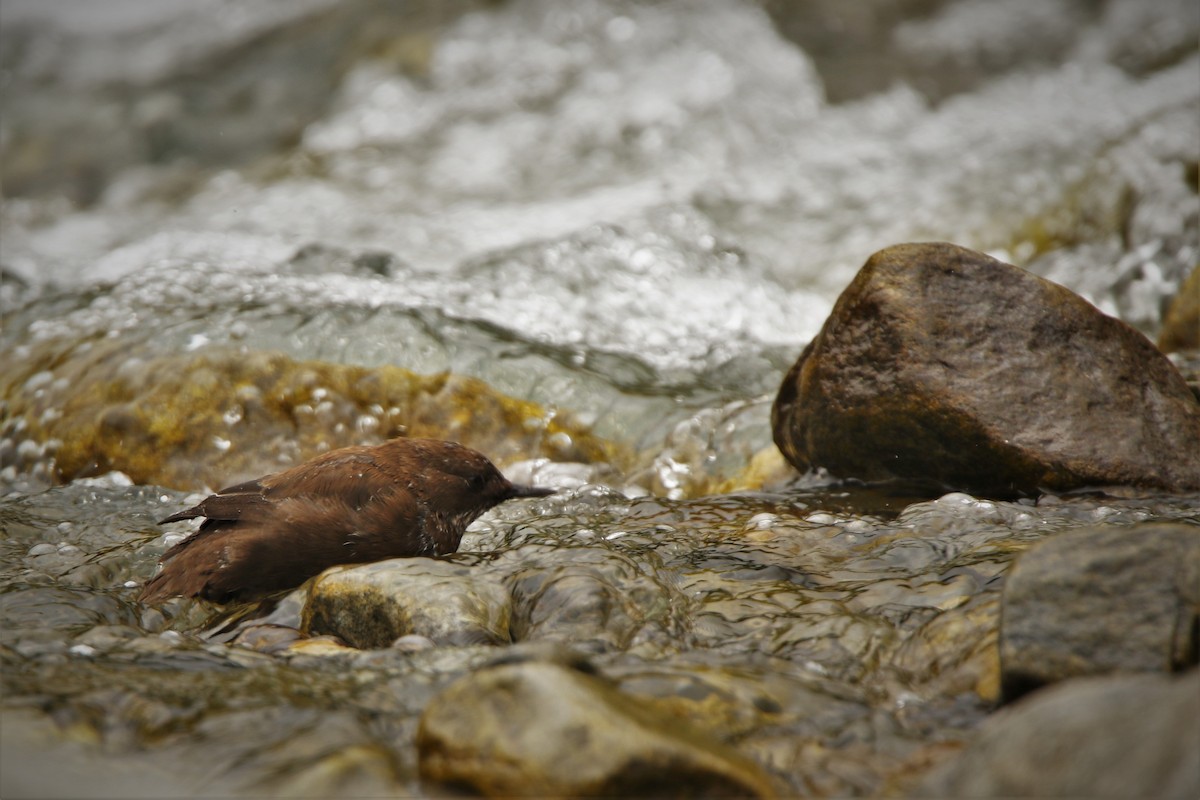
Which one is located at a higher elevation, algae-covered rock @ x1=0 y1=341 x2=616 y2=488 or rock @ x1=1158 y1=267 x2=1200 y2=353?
rock @ x1=1158 y1=267 x2=1200 y2=353

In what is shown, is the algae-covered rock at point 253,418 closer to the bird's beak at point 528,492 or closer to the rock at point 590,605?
the bird's beak at point 528,492

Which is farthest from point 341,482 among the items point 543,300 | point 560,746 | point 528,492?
point 543,300

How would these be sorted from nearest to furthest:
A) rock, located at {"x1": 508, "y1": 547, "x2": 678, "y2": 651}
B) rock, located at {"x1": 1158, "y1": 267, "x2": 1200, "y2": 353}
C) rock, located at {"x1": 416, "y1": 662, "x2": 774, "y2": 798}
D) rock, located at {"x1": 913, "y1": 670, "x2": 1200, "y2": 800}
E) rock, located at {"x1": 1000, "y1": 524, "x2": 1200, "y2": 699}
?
1. rock, located at {"x1": 913, "y1": 670, "x2": 1200, "y2": 800}
2. rock, located at {"x1": 416, "y1": 662, "x2": 774, "y2": 798}
3. rock, located at {"x1": 1000, "y1": 524, "x2": 1200, "y2": 699}
4. rock, located at {"x1": 508, "y1": 547, "x2": 678, "y2": 651}
5. rock, located at {"x1": 1158, "y1": 267, "x2": 1200, "y2": 353}

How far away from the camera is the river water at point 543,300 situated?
8.74 feet

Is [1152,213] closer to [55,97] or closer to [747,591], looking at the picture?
[747,591]

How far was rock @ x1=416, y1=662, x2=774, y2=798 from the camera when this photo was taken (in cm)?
199

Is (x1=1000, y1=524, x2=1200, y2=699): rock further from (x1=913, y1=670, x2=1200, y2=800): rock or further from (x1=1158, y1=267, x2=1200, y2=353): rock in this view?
(x1=1158, y1=267, x2=1200, y2=353): rock

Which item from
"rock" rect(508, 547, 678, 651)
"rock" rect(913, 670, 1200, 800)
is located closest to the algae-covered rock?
"rock" rect(508, 547, 678, 651)

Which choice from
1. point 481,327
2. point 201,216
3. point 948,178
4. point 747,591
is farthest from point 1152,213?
point 201,216

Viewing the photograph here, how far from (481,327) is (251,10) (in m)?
9.88

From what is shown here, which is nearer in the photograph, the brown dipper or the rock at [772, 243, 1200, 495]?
the brown dipper

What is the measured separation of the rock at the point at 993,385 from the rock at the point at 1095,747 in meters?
2.41

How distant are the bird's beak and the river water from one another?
14 centimetres

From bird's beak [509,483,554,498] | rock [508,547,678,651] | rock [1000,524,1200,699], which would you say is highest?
rock [1000,524,1200,699]
